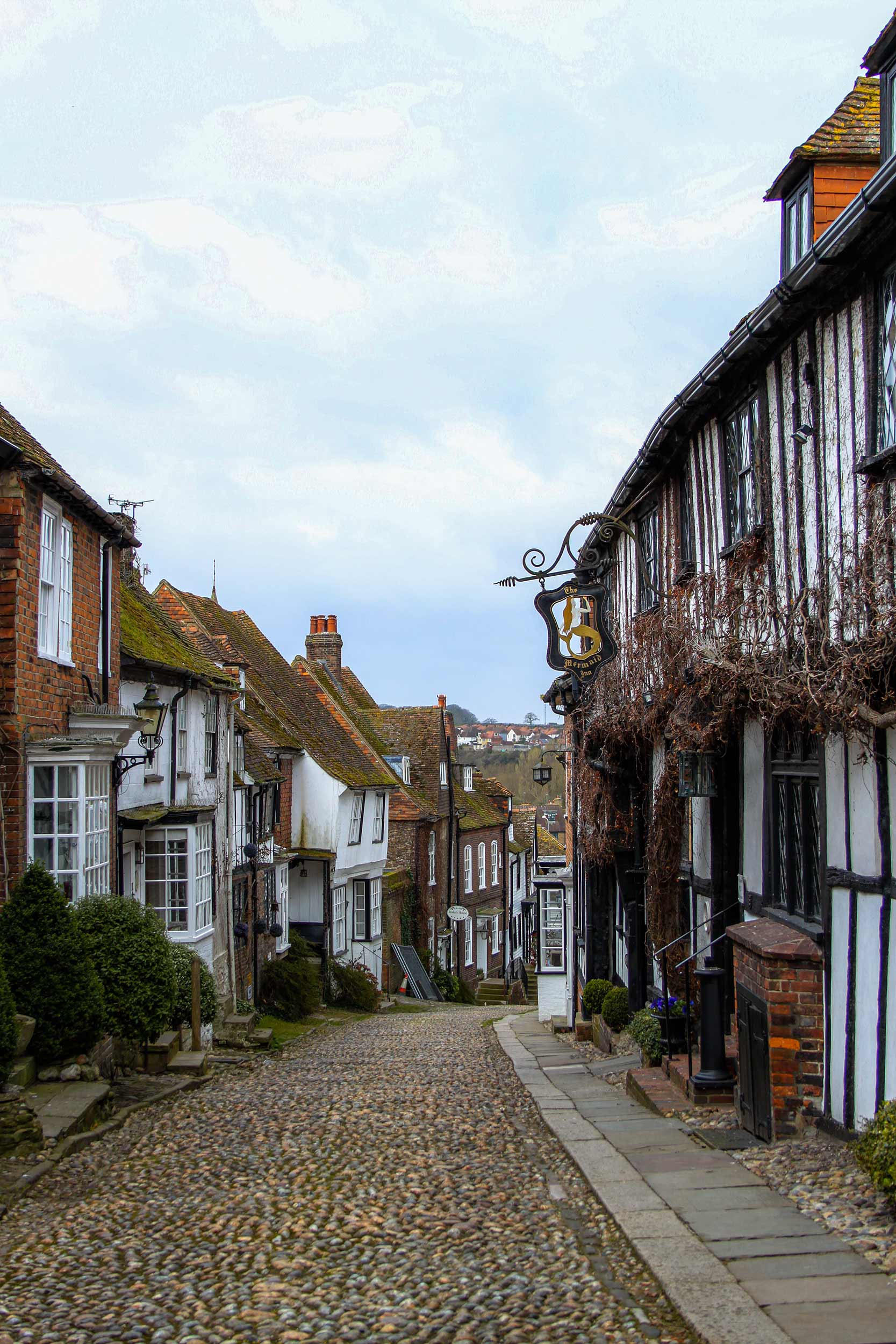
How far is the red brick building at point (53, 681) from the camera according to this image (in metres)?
12.1

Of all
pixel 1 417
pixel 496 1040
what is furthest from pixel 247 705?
pixel 1 417

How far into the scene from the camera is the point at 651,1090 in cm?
1107

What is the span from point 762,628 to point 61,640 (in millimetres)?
7951

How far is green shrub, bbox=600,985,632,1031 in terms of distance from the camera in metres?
17.0

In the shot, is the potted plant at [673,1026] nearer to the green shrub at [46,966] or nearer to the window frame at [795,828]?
the window frame at [795,828]

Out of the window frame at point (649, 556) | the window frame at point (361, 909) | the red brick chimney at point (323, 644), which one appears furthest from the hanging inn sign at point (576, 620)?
the red brick chimney at point (323, 644)

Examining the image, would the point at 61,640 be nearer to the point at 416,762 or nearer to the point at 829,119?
the point at 829,119

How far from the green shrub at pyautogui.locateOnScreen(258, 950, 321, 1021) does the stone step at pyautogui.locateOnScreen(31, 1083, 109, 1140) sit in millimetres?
15110

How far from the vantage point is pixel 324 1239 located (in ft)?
23.1

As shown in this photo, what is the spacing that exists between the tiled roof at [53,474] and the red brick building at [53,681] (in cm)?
3

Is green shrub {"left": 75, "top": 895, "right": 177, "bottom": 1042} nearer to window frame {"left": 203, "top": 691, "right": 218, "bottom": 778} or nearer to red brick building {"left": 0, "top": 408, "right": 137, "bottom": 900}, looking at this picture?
red brick building {"left": 0, "top": 408, "right": 137, "bottom": 900}

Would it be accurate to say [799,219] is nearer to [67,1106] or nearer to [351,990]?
[67,1106]

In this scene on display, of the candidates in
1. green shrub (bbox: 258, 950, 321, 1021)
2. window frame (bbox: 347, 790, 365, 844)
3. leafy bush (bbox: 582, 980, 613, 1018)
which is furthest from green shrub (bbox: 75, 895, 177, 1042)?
window frame (bbox: 347, 790, 365, 844)

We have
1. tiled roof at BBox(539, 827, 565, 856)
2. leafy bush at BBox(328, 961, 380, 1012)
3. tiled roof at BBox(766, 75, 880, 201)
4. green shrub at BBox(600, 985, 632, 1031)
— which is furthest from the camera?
tiled roof at BBox(539, 827, 565, 856)
